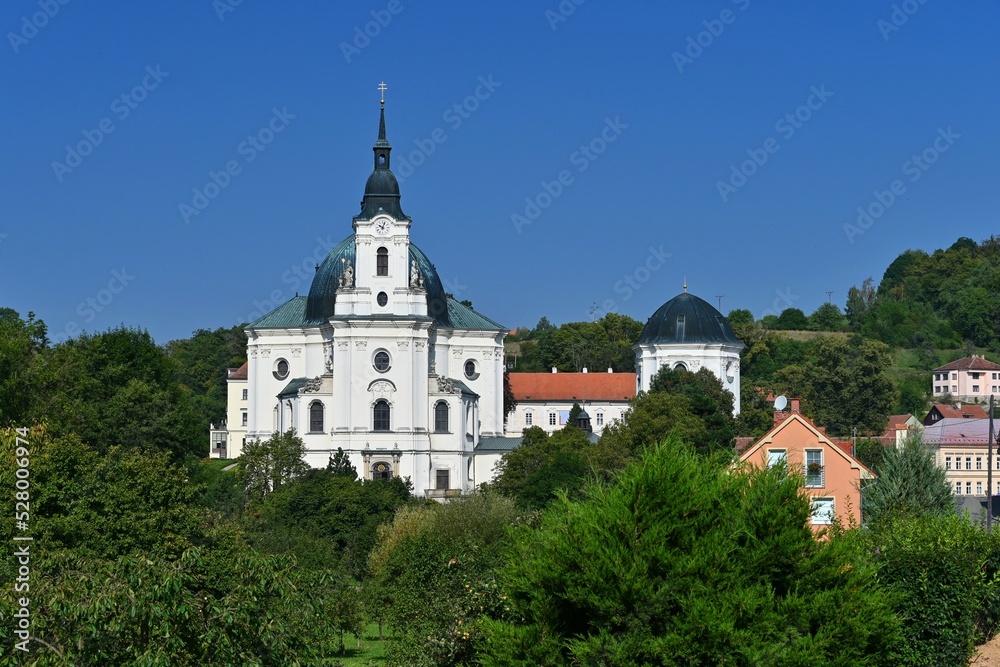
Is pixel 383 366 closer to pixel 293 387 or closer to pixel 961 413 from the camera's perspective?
pixel 293 387

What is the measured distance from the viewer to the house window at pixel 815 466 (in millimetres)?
38938

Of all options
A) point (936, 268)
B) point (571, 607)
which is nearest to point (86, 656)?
point (571, 607)

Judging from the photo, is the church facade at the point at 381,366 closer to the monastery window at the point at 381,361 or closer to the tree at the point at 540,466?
the monastery window at the point at 381,361

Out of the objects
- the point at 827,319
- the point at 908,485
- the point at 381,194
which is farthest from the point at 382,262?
the point at 827,319

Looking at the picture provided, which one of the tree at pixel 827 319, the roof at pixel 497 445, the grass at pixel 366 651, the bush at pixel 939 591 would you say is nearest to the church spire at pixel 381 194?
the roof at pixel 497 445

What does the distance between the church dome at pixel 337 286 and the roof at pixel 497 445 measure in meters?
7.07

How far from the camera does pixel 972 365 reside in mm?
133750

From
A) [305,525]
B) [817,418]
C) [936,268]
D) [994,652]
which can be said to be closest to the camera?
[994,652]

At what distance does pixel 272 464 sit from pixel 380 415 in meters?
8.51

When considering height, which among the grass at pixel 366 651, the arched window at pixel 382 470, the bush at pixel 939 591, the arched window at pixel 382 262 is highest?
the arched window at pixel 382 262

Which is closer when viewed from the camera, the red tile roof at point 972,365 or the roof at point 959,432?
the roof at point 959,432

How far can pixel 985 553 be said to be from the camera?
2745 centimetres

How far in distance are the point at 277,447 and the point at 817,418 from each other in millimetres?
36953

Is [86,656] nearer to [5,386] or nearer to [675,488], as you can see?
[675,488]
